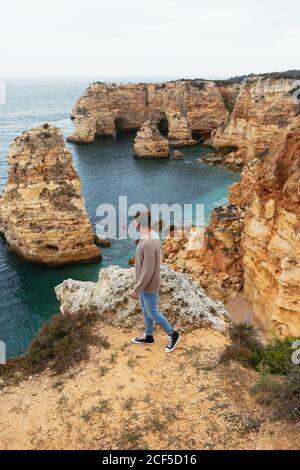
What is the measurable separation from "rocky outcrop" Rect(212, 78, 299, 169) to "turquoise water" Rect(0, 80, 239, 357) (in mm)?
4133

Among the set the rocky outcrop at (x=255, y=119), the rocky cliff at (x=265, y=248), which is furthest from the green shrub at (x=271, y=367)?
the rocky outcrop at (x=255, y=119)

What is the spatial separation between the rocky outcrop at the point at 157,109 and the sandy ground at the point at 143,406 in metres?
59.2

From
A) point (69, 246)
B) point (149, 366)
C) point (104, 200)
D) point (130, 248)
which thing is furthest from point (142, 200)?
point (149, 366)

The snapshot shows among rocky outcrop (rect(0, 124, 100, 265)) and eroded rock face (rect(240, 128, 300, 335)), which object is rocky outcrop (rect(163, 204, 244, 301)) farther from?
rocky outcrop (rect(0, 124, 100, 265))

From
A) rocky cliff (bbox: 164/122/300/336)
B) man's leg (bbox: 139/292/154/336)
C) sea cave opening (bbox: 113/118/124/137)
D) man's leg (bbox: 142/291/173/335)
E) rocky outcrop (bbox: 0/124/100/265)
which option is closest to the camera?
man's leg (bbox: 142/291/173/335)

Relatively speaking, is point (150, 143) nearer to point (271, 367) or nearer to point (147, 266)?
point (147, 266)

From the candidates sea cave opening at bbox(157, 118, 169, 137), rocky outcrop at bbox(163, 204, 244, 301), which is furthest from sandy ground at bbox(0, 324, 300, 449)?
sea cave opening at bbox(157, 118, 169, 137)

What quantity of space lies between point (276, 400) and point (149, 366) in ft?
8.00

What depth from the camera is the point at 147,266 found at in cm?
783

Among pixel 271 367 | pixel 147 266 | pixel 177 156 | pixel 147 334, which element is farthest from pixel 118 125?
pixel 271 367

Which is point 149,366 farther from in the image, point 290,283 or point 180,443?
point 290,283

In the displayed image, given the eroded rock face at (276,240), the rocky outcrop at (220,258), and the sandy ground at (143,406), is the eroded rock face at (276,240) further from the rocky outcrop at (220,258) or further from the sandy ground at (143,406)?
the sandy ground at (143,406)

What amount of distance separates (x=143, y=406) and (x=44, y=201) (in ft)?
72.1

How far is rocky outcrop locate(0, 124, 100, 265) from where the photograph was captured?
2694 centimetres
